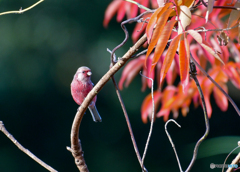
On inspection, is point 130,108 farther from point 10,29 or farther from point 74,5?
point 10,29

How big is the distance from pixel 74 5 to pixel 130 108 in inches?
59.9

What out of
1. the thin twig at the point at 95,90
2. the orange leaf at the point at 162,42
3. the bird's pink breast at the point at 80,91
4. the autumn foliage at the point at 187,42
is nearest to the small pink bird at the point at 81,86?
the bird's pink breast at the point at 80,91

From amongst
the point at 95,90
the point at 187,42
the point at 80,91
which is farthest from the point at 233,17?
the point at 80,91

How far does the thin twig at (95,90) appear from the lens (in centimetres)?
72

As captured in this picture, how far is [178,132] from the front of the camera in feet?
11.9

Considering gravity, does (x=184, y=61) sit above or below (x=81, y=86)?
above

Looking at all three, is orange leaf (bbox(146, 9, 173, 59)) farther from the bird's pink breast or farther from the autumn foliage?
the bird's pink breast

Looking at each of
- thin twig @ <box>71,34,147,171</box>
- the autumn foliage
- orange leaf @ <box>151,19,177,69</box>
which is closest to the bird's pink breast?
the autumn foliage

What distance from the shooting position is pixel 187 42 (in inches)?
26.0

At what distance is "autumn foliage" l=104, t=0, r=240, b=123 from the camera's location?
0.67 metres

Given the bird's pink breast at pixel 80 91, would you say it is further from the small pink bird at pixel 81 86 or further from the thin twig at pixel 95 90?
the thin twig at pixel 95 90

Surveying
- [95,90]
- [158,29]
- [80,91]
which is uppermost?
[158,29]

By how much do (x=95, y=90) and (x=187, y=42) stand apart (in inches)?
10.0

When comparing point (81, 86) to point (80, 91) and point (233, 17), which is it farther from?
point (233, 17)
